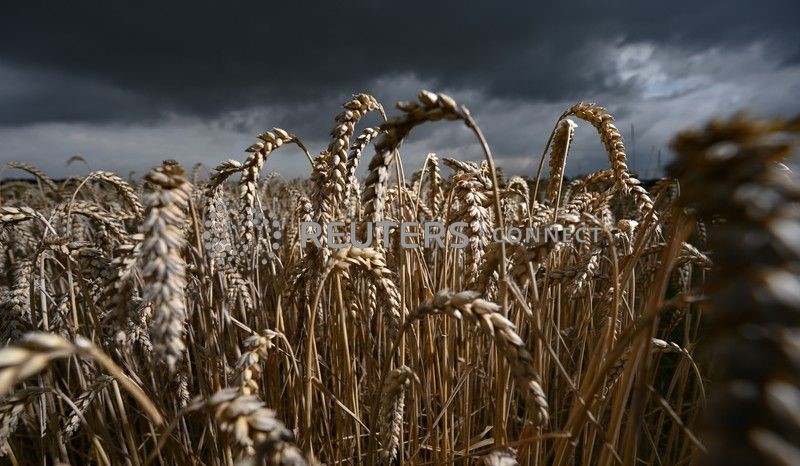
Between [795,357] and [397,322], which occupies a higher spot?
[795,357]

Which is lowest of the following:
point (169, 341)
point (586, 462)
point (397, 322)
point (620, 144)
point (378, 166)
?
point (586, 462)

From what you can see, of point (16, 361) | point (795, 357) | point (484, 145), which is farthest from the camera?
point (484, 145)

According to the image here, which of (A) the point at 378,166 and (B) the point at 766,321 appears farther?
(A) the point at 378,166

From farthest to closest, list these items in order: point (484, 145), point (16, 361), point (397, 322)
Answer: point (397, 322) → point (484, 145) → point (16, 361)

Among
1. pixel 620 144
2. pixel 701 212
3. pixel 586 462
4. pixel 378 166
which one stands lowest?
pixel 586 462

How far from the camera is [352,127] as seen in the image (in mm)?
1593

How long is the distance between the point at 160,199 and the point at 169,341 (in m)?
0.26

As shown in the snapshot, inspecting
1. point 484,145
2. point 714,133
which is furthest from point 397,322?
point 714,133

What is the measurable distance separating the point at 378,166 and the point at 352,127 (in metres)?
0.57

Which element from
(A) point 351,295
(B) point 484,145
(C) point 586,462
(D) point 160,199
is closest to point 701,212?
(B) point 484,145

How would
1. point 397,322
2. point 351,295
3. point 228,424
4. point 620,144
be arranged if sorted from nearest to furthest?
point 228,424
point 397,322
point 620,144
point 351,295

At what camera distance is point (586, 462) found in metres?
1.31

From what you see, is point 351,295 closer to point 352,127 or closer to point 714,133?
point 352,127

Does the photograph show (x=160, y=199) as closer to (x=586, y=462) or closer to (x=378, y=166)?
(x=378, y=166)
